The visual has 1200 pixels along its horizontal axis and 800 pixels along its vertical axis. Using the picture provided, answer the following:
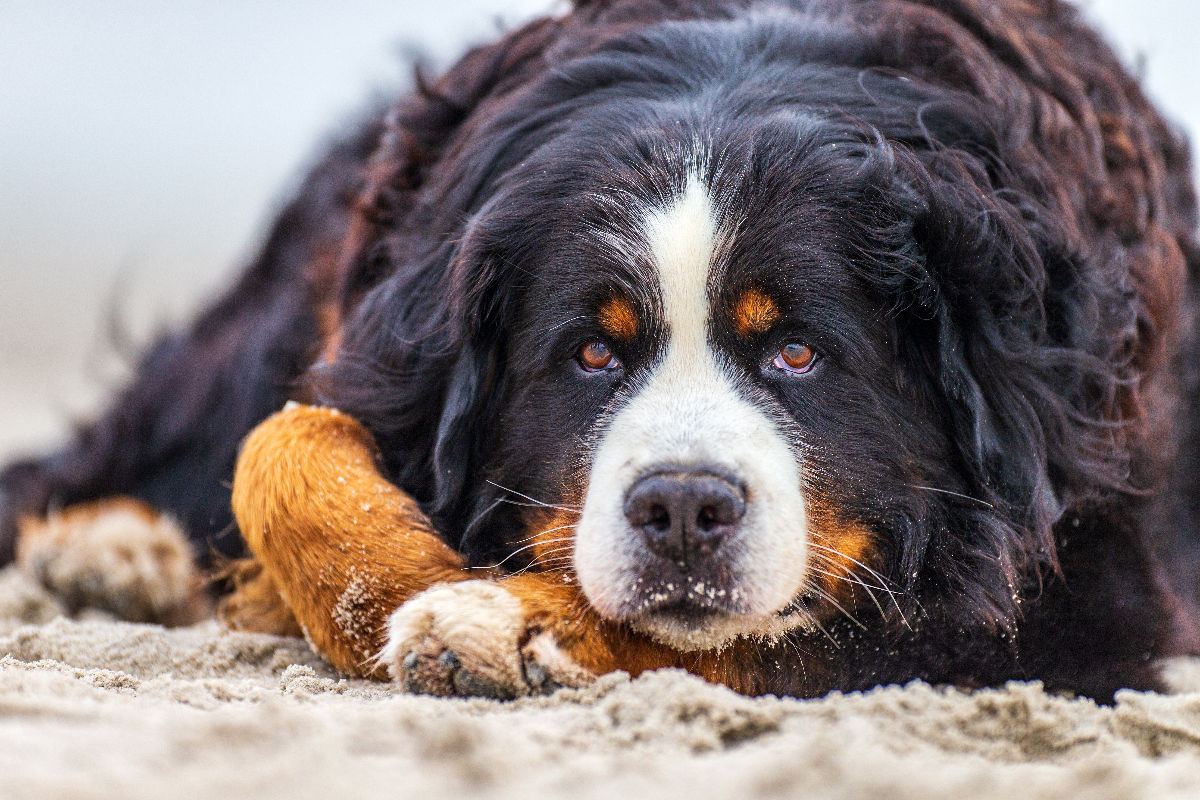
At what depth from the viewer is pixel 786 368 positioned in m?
2.86

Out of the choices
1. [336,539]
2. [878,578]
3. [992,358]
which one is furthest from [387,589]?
[992,358]

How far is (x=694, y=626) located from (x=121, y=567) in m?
2.37

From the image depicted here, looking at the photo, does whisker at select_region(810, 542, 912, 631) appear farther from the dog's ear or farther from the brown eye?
the brown eye

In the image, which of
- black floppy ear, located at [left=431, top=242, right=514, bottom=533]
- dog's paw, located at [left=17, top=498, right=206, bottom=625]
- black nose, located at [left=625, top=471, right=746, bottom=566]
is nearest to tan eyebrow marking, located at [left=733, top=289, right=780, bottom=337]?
black nose, located at [left=625, top=471, right=746, bottom=566]

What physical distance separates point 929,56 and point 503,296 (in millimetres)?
1303

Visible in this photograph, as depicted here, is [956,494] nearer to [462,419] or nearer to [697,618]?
[697,618]

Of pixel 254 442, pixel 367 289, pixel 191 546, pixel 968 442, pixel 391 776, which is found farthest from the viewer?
pixel 191 546

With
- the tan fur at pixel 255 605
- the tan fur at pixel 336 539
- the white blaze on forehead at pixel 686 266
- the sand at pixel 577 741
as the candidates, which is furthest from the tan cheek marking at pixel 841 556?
the tan fur at pixel 255 605

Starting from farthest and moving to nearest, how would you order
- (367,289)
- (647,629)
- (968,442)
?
(367,289) < (968,442) < (647,629)

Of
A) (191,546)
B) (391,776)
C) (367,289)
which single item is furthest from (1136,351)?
(191,546)

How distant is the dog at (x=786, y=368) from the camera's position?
2721 millimetres

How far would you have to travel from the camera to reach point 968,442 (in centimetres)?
297

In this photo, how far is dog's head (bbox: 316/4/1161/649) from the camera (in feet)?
8.95

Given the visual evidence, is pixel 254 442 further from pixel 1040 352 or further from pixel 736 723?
pixel 1040 352
